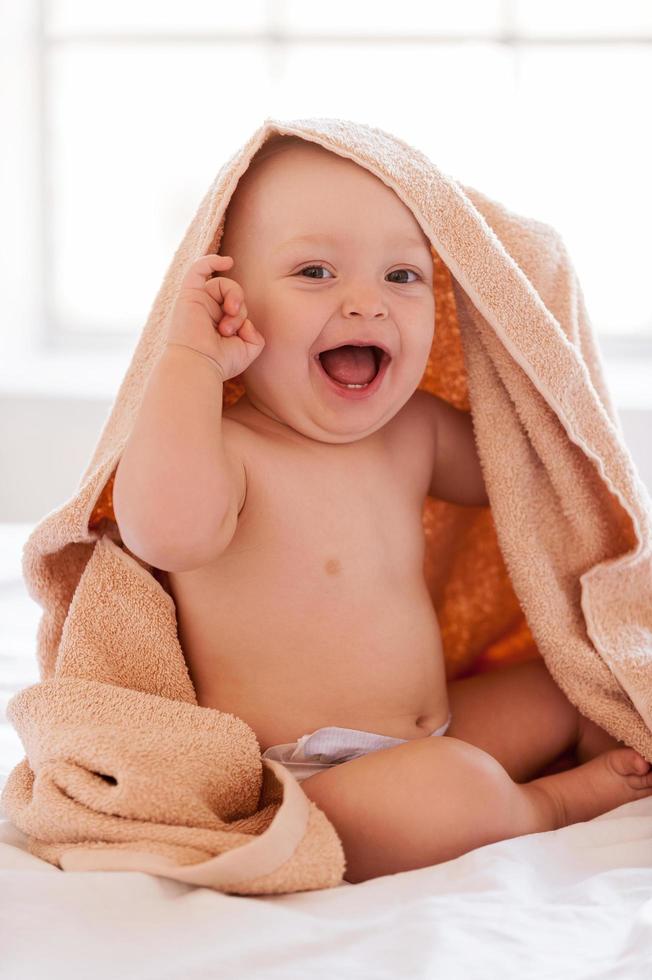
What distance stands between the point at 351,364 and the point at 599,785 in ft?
1.44

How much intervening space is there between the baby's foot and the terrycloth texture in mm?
23

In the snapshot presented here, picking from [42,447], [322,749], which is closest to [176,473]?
[322,749]

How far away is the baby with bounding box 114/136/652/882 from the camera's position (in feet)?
2.92

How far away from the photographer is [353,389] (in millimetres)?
992

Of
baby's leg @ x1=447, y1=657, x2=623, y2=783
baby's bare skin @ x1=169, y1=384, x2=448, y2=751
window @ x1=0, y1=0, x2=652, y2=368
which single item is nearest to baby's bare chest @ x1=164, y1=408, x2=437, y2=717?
baby's bare skin @ x1=169, y1=384, x2=448, y2=751

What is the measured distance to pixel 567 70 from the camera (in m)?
2.28

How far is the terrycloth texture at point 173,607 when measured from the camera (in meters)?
0.81

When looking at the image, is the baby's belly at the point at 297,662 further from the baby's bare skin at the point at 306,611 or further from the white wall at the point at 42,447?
the white wall at the point at 42,447

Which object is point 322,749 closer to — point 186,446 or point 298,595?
point 298,595

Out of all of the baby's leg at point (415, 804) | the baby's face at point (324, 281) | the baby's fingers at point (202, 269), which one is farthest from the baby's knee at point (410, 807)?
the baby's fingers at point (202, 269)

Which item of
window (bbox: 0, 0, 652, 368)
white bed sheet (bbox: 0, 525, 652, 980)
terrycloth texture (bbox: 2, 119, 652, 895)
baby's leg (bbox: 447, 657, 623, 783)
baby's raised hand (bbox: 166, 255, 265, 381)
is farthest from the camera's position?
window (bbox: 0, 0, 652, 368)

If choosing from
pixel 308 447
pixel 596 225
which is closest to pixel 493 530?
pixel 308 447

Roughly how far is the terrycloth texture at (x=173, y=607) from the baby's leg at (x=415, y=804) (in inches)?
1.7

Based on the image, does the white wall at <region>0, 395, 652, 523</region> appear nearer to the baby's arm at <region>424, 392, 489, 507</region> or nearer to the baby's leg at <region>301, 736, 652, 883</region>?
the baby's arm at <region>424, 392, 489, 507</region>
